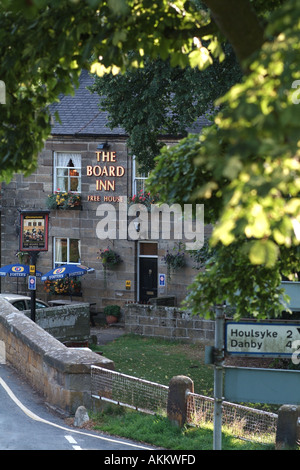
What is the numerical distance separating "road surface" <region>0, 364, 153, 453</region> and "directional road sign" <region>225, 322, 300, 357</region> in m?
2.88

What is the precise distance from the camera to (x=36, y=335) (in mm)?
15734

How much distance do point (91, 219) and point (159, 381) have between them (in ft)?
40.9

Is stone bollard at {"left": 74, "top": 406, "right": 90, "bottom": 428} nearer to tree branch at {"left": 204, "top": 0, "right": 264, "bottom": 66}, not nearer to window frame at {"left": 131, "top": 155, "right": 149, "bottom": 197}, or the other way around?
tree branch at {"left": 204, "top": 0, "right": 264, "bottom": 66}

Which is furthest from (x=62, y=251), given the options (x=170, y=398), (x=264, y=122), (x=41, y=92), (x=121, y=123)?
(x=264, y=122)

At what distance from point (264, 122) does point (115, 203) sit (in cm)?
2549

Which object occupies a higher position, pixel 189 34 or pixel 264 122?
pixel 189 34

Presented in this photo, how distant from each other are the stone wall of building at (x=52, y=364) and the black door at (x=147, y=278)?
41.6 feet

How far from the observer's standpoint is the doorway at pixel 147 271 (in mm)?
29922

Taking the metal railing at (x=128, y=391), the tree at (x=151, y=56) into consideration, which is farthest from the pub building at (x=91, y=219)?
the tree at (x=151, y=56)

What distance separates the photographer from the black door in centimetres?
2992

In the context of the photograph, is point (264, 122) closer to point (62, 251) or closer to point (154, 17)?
point (154, 17)

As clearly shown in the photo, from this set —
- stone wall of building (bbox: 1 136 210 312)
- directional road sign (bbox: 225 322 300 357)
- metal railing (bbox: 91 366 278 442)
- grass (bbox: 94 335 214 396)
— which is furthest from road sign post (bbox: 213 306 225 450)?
stone wall of building (bbox: 1 136 210 312)

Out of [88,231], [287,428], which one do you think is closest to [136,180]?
[88,231]

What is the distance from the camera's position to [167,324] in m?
25.7
